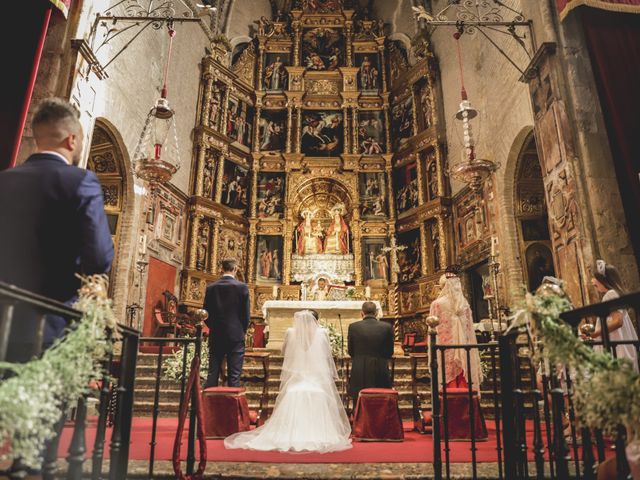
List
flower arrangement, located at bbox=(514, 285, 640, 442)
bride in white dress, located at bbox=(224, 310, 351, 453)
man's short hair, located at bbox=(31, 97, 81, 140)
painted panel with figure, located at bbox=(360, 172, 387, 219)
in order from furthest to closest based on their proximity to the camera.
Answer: painted panel with figure, located at bbox=(360, 172, 387, 219)
bride in white dress, located at bbox=(224, 310, 351, 453)
man's short hair, located at bbox=(31, 97, 81, 140)
flower arrangement, located at bbox=(514, 285, 640, 442)

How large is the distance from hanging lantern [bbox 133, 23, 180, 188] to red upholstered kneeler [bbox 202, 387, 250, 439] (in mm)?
5325

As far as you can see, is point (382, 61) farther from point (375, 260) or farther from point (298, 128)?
point (375, 260)

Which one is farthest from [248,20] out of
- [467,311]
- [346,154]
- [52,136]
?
[52,136]

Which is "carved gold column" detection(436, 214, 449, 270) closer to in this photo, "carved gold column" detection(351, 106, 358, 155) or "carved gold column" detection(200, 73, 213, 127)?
"carved gold column" detection(351, 106, 358, 155)

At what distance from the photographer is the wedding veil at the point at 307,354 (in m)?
5.30

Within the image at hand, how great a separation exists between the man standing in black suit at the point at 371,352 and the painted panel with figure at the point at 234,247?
28.0 ft

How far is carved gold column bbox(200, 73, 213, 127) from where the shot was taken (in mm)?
14039

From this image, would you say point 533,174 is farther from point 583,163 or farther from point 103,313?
point 103,313

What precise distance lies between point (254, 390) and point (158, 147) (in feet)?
16.8

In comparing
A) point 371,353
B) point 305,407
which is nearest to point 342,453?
point 305,407

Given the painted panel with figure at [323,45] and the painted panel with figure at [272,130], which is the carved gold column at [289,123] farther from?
the painted panel with figure at [323,45]

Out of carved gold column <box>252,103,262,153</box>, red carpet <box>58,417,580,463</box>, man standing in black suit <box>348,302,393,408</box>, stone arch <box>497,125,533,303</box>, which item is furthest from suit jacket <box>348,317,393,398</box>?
carved gold column <box>252,103,262,153</box>

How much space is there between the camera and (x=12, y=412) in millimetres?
1581

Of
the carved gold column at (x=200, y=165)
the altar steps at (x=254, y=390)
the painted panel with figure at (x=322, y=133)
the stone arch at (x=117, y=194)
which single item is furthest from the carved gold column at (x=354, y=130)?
the altar steps at (x=254, y=390)
